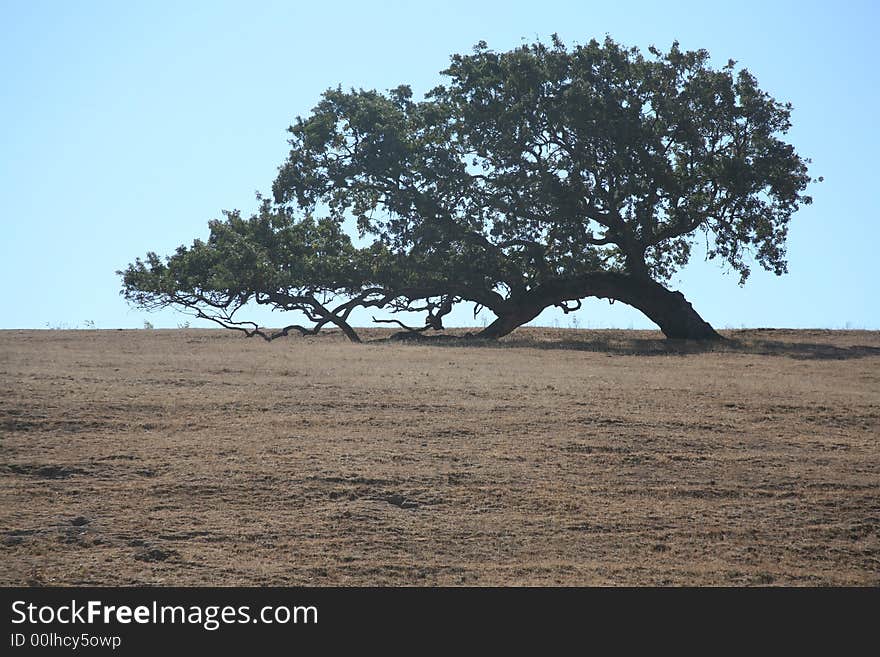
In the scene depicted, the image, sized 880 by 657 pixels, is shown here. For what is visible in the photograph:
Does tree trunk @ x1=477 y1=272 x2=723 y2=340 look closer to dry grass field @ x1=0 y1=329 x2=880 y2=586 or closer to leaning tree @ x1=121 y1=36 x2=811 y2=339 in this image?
leaning tree @ x1=121 y1=36 x2=811 y2=339

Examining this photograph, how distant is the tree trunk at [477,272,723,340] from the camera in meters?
27.7

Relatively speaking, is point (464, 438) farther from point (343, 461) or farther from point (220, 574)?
point (220, 574)

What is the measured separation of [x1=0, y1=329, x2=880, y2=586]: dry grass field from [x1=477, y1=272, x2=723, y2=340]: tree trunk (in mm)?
9565

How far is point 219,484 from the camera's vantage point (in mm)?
10594

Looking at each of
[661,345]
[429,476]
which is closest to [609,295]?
[661,345]

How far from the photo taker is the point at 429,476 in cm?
1098

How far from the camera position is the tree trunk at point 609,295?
90.9ft

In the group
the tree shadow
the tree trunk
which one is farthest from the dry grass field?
the tree trunk

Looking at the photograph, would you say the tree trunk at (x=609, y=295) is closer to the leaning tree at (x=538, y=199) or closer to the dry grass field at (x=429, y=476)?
the leaning tree at (x=538, y=199)

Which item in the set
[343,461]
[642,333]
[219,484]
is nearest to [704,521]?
[343,461]

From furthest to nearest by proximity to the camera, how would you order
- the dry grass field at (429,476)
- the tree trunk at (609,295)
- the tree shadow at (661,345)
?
the tree trunk at (609,295) < the tree shadow at (661,345) < the dry grass field at (429,476)

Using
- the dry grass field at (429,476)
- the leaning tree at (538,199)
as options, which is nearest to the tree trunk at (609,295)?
the leaning tree at (538,199)

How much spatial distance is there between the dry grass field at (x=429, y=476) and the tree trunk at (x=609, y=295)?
9.56m
